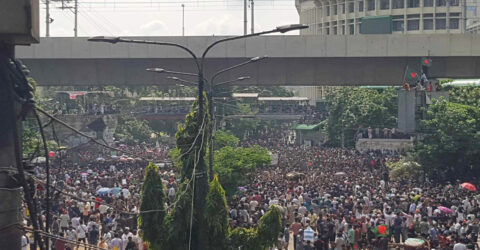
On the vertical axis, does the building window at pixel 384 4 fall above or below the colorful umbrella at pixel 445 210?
above

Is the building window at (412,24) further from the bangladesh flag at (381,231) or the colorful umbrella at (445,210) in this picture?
the bangladesh flag at (381,231)

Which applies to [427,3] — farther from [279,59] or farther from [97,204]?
[97,204]

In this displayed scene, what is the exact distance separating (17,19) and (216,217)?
726cm

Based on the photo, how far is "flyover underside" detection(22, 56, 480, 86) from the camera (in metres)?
38.8

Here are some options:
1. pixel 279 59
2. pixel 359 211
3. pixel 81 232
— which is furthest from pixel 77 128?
pixel 359 211

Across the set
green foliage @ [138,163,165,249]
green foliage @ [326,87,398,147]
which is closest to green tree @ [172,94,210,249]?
green foliage @ [138,163,165,249]

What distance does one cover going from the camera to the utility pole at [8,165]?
6082 millimetres

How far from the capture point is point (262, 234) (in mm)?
13156

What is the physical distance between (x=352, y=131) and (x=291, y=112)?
1005 inches

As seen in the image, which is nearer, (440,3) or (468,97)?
(468,97)

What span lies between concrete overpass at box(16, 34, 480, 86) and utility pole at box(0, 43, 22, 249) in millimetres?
32159

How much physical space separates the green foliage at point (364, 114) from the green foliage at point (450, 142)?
20690mm

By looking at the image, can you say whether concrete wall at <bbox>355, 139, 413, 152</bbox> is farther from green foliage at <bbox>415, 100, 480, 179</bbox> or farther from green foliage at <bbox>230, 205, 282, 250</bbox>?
green foliage at <bbox>230, 205, 282, 250</bbox>

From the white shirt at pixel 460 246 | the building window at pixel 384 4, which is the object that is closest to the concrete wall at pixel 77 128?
the white shirt at pixel 460 246
